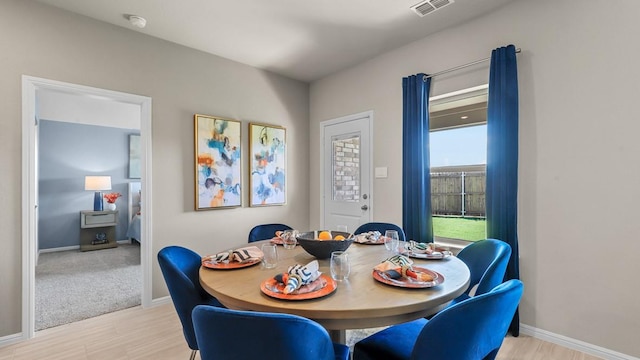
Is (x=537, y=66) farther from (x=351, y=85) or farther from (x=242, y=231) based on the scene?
(x=242, y=231)

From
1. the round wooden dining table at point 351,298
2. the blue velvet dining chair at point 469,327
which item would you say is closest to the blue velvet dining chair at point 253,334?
the round wooden dining table at point 351,298

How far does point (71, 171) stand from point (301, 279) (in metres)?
6.38

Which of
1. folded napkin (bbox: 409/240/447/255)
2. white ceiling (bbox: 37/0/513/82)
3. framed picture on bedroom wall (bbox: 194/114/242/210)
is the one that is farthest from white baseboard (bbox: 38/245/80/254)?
folded napkin (bbox: 409/240/447/255)

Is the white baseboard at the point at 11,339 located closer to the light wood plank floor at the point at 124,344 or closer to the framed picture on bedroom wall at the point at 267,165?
the light wood plank floor at the point at 124,344

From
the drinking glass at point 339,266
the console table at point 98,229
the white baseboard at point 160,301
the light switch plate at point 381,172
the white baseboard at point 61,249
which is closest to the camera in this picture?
the drinking glass at point 339,266

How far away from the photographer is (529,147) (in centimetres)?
238

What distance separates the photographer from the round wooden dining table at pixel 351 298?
3.50 feet

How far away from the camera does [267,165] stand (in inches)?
153

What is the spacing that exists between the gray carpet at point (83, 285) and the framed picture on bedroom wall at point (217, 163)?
131cm

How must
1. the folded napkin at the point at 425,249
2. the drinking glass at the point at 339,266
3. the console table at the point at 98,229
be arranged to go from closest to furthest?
1. the drinking glass at the point at 339,266
2. the folded napkin at the point at 425,249
3. the console table at the point at 98,229

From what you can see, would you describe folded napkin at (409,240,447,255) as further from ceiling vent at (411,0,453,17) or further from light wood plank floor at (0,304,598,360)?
ceiling vent at (411,0,453,17)

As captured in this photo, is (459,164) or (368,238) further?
(459,164)

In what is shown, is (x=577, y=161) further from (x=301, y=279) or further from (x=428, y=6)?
(x=301, y=279)

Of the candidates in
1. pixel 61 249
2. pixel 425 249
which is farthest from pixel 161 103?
pixel 61 249
